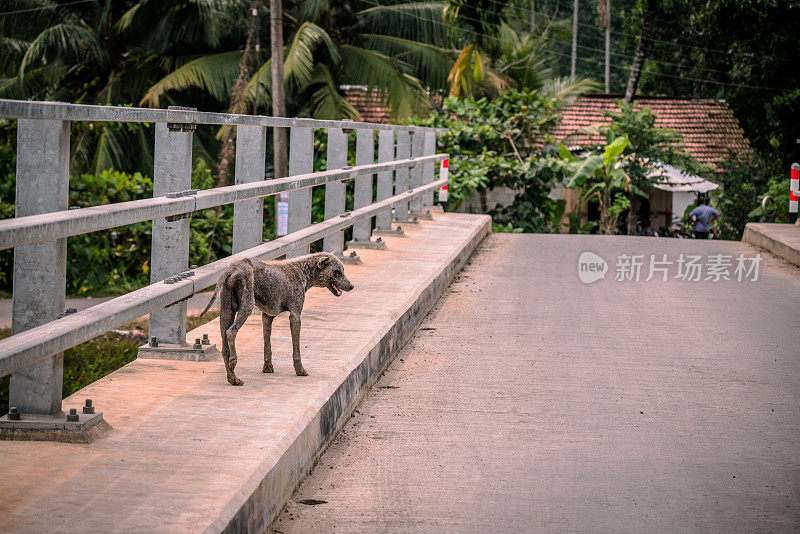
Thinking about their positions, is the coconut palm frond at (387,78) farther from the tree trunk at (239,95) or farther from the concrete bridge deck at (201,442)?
the concrete bridge deck at (201,442)

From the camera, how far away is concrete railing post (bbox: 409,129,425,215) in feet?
44.7

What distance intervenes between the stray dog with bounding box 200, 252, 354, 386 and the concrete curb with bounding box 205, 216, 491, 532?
361mm

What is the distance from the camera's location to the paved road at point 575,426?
13.3ft

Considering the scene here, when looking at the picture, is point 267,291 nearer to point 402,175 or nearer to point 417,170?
point 402,175

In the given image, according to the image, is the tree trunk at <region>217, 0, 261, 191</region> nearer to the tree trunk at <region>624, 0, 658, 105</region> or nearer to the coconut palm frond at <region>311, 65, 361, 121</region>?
the coconut palm frond at <region>311, 65, 361, 121</region>

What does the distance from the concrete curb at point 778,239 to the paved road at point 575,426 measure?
311 centimetres

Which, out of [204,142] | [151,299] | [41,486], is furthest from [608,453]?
[204,142]

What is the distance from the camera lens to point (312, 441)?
4414 millimetres

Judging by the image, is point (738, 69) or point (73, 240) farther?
point (738, 69)

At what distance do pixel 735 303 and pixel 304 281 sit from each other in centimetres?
526

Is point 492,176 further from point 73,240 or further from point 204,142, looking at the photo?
point 204,142

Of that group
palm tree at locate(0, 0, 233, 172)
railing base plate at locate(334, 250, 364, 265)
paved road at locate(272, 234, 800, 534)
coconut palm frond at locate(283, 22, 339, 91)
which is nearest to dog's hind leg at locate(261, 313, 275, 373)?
paved road at locate(272, 234, 800, 534)

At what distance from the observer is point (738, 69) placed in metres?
28.6

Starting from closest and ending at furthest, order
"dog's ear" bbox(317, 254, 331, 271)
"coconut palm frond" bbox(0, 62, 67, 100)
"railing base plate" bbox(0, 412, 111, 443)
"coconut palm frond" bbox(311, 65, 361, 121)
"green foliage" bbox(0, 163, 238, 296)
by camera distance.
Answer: "railing base plate" bbox(0, 412, 111, 443), "dog's ear" bbox(317, 254, 331, 271), "green foliage" bbox(0, 163, 238, 296), "coconut palm frond" bbox(311, 65, 361, 121), "coconut palm frond" bbox(0, 62, 67, 100)
